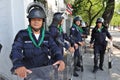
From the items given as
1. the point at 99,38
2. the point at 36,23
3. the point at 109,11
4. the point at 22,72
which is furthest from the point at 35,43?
the point at 109,11

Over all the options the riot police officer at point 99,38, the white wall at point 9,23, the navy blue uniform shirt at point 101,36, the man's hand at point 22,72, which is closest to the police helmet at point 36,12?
the man's hand at point 22,72

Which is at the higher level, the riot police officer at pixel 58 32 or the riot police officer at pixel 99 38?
the riot police officer at pixel 58 32

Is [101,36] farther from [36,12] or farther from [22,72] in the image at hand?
[22,72]

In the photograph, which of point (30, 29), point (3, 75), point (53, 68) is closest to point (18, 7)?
point (3, 75)

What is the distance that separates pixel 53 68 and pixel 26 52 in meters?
0.50

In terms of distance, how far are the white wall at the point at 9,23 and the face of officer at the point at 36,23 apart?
3.32m

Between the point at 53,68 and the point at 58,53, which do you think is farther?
the point at 58,53

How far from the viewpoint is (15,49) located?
4059 millimetres

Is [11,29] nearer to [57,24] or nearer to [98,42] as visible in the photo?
[57,24]

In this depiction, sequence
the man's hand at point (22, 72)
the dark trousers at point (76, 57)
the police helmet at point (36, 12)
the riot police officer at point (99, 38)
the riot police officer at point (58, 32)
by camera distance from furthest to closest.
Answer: the riot police officer at point (99, 38) → the dark trousers at point (76, 57) → the riot police officer at point (58, 32) → the police helmet at point (36, 12) → the man's hand at point (22, 72)

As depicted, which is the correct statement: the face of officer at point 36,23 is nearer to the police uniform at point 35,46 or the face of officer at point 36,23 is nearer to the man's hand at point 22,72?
the police uniform at point 35,46

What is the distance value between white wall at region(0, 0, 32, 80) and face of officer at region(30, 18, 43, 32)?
3319mm

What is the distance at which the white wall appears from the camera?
7523 millimetres

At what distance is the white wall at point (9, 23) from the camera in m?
7.52
